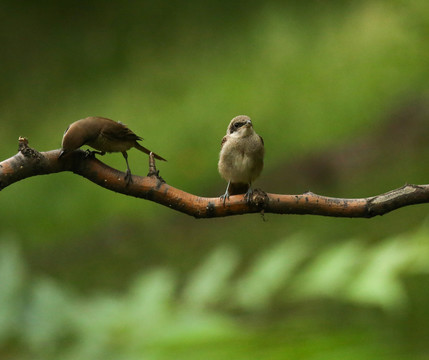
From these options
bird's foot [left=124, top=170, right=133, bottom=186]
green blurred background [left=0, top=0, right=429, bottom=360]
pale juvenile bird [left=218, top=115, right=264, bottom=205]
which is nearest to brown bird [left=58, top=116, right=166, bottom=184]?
bird's foot [left=124, top=170, right=133, bottom=186]

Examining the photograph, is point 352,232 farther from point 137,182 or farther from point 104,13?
point 137,182

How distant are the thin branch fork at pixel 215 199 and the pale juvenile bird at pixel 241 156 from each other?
0.37 meters

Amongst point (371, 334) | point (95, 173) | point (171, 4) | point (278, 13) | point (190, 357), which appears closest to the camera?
point (95, 173)

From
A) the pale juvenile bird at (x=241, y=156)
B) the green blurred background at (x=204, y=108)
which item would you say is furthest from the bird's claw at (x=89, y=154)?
the green blurred background at (x=204, y=108)

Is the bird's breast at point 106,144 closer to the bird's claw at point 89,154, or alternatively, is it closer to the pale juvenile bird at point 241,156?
the bird's claw at point 89,154

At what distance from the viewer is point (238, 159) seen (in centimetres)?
115

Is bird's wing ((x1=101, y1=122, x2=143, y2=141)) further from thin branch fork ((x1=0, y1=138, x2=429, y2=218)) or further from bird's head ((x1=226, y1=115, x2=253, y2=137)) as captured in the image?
bird's head ((x1=226, y1=115, x2=253, y2=137))

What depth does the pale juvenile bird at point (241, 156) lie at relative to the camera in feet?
3.70

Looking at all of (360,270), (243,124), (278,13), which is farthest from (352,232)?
(243,124)

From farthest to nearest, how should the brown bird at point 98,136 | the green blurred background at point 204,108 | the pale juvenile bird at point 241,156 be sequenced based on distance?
the green blurred background at point 204,108, the pale juvenile bird at point 241,156, the brown bird at point 98,136

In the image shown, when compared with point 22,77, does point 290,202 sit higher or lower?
lower

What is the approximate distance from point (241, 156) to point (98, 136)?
468mm

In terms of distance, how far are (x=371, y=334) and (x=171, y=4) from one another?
1673 mm

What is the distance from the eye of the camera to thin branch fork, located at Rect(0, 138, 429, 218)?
2.32ft
